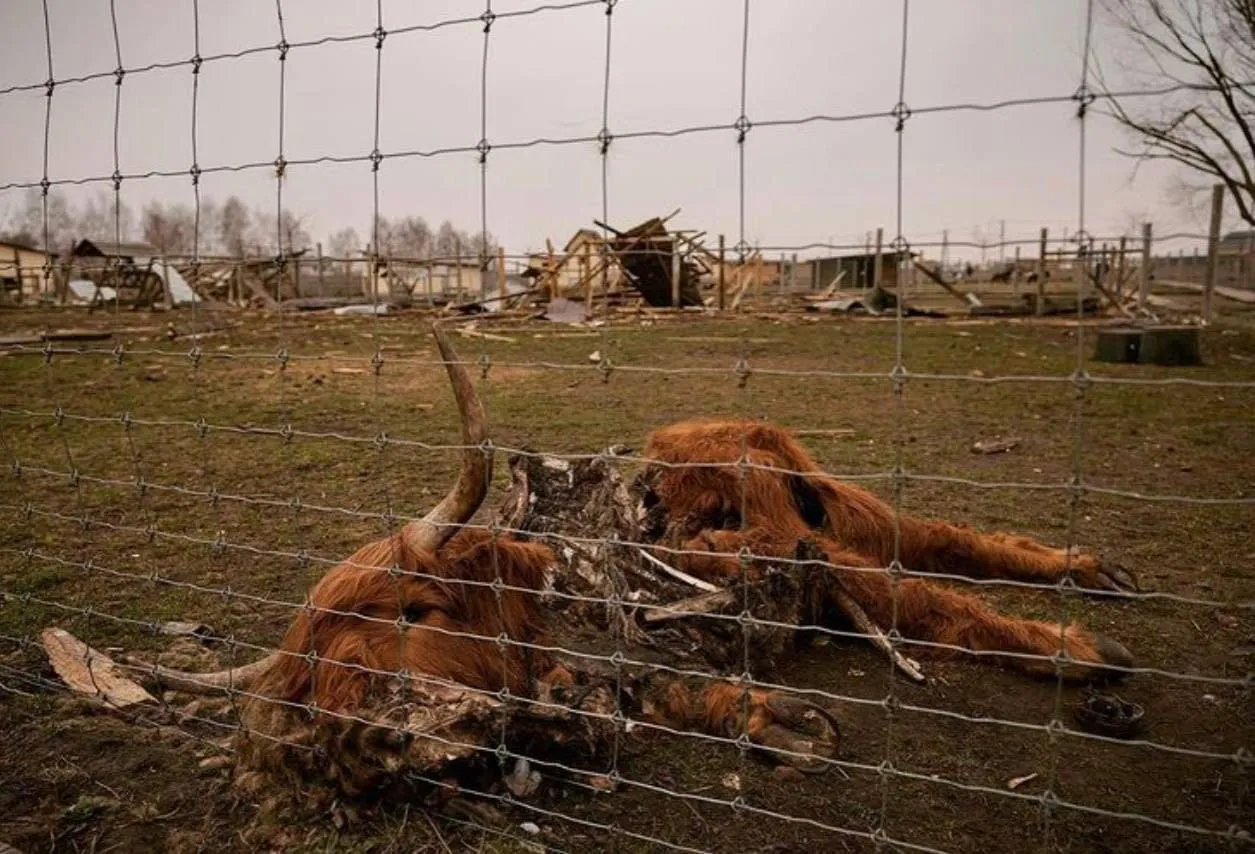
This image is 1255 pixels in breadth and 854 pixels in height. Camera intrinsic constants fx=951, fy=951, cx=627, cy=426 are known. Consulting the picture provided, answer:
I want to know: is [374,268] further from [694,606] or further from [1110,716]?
[1110,716]

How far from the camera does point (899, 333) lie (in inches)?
93.0

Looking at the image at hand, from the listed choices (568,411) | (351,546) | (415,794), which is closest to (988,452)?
(568,411)

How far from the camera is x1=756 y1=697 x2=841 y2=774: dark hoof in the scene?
305cm

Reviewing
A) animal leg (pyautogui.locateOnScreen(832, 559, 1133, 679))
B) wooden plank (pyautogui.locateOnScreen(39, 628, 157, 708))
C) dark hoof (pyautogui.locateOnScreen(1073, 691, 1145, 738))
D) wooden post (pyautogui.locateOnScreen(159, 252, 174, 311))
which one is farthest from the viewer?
wooden post (pyautogui.locateOnScreen(159, 252, 174, 311))

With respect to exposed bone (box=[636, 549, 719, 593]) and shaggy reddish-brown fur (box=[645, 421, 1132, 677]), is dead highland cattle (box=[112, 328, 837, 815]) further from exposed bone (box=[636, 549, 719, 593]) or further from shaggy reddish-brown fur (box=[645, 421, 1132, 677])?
shaggy reddish-brown fur (box=[645, 421, 1132, 677])

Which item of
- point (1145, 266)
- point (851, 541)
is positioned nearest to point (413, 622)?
point (851, 541)

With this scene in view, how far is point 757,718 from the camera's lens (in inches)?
125

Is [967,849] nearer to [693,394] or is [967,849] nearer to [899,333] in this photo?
[899,333]

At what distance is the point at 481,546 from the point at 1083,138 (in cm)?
205

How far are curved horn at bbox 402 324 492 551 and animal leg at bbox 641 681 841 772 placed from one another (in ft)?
3.07

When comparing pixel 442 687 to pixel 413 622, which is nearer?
pixel 442 687

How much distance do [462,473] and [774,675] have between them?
157 cm

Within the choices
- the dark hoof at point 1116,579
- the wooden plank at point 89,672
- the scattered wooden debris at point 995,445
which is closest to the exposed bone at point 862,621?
the dark hoof at point 1116,579

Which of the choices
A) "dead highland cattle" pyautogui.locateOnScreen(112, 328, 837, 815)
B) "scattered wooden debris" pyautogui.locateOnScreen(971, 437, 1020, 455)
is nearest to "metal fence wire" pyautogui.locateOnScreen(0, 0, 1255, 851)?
"dead highland cattle" pyautogui.locateOnScreen(112, 328, 837, 815)
